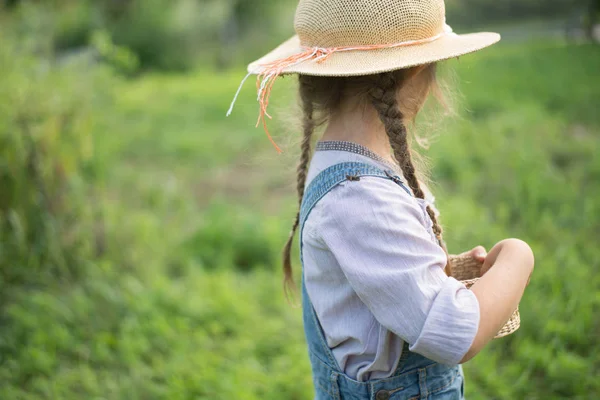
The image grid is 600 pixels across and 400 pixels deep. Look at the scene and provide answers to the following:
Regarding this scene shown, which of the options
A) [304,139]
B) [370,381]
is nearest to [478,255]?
[370,381]

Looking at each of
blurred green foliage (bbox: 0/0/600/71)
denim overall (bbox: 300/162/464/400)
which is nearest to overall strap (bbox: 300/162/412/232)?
denim overall (bbox: 300/162/464/400)

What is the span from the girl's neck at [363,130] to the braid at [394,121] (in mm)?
46

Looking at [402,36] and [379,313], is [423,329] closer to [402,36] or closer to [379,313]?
[379,313]

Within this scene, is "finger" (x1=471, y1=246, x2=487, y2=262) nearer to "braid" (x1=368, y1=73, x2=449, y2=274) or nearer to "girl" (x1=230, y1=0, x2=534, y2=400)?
"girl" (x1=230, y1=0, x2=534, y2=400)

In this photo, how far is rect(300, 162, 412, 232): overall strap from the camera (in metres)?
1.21

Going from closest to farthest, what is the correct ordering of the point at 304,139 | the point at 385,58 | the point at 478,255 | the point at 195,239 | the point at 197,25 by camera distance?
1. the point at 385,58
2. the point at 478,255
3. the point at 304,139
4. the point at 195,239
5. the point at 197,25

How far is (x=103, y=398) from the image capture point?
246cm

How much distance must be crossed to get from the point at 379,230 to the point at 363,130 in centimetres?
28

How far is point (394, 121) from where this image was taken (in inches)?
48.4

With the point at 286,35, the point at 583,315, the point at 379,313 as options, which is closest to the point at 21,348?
the point at 379,313

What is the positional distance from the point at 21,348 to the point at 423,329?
2357mm

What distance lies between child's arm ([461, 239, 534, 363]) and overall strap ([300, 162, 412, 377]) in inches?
9.1

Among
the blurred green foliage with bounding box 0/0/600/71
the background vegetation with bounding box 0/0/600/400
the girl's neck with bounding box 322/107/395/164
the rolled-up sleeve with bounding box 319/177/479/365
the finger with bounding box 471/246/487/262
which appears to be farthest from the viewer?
the blurred green foliage with bounding box 0/0/600/71

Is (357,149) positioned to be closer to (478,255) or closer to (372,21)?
(372,21)
